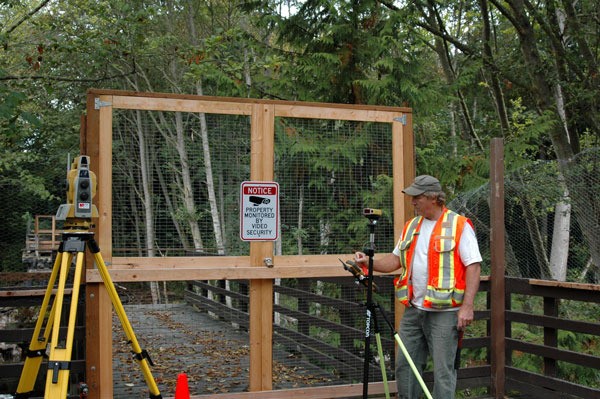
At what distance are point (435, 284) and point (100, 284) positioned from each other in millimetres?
2231

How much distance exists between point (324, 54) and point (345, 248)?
4053 millimetres

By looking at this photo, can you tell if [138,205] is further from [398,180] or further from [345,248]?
[398,180]

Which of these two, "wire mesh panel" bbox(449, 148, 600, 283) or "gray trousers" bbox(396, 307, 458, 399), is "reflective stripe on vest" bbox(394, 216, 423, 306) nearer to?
"gray trousers" bbox(396, 307, 458, 399)

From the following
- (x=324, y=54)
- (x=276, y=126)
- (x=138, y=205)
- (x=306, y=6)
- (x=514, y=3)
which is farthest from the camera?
(x=514, y=3)

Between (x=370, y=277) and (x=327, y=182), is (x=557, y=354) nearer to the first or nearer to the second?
(x=370, y=277)

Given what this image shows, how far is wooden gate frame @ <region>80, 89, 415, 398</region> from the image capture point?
4520 millimetres

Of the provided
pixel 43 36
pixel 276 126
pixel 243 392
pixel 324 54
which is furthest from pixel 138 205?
pixel 43 36

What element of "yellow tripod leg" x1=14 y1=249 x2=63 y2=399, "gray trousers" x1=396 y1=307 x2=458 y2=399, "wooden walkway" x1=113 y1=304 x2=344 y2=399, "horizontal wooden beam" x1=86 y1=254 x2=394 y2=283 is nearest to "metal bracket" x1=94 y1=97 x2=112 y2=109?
"horizontal wooden beam" x1=86 y1=254 x2=394 y2=283

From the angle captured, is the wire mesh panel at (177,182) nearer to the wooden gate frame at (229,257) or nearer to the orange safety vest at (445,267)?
the wooden gate frame at (229,257)

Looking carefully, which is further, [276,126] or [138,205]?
[276,126]

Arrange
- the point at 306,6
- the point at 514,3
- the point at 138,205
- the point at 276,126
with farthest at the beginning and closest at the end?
the point at 514,3 < the point at 306,6 < the point at 276,126 < the point at 138,205

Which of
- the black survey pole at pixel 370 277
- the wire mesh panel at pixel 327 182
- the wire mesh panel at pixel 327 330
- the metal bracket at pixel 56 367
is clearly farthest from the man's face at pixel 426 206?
the metal bracket at pixel 56 367

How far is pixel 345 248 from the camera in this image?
5172mm

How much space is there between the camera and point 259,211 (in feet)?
16.0
